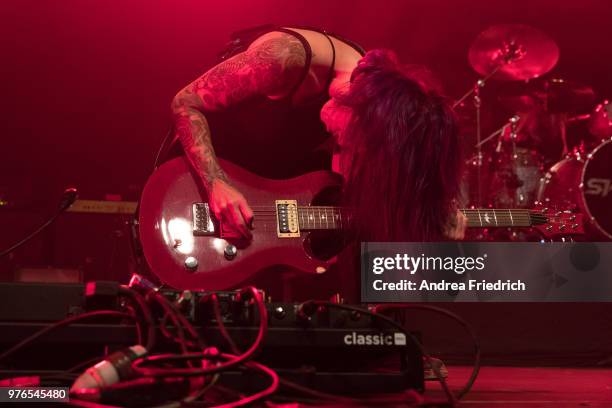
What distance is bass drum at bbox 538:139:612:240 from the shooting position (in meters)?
3.04

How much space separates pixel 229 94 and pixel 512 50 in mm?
2260

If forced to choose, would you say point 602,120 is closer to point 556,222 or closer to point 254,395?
point 556,222

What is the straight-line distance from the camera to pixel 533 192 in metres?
3.60

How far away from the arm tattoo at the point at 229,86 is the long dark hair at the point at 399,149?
0.88ft

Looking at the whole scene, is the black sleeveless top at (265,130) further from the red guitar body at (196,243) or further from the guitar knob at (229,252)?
the guitar knob at (229,252)

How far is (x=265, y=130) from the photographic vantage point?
1.97 metres

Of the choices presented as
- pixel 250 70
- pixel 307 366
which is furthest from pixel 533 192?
pixel 307 366

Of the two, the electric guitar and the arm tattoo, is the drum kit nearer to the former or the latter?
the electric guitar

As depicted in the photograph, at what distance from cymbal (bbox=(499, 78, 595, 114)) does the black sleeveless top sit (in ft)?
6.74

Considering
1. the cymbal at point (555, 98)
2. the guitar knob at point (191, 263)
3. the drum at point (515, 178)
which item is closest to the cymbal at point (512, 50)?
the cymbal at point (555, 98)

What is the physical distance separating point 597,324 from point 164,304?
1705mm


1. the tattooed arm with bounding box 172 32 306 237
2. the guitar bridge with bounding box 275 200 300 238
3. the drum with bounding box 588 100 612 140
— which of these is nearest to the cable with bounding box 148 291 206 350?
the tattooed arm with bounding box 172 32 306 237

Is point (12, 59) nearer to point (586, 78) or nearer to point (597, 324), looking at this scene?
point (597, 324)

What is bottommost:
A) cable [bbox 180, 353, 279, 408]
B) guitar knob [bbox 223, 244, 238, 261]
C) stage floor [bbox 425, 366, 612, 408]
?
stage floor [bbox 425, 366, 612, 408]
